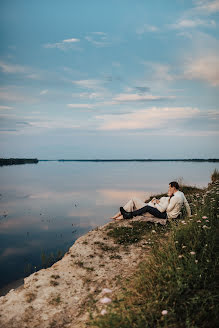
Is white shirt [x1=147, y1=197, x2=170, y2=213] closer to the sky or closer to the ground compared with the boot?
closer to the sky

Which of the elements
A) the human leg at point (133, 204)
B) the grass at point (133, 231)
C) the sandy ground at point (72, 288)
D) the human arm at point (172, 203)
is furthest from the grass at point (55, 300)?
the human leg at point (133, 204)

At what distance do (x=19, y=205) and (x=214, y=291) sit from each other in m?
18.8

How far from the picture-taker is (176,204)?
880cm

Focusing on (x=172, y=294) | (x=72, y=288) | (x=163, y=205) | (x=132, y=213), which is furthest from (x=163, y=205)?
(x=172, y=294)

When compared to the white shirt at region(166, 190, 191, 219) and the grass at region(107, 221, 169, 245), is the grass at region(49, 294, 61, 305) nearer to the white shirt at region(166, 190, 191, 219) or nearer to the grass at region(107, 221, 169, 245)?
the grass at region(107, 221, 169, 245)

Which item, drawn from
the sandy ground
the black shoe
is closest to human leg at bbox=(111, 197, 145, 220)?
the black shoe

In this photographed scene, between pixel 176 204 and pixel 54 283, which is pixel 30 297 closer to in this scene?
pixel 54 283

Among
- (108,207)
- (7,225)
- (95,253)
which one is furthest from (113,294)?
(108,207)

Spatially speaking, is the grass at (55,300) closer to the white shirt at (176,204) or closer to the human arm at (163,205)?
the white shirt at (176,204)

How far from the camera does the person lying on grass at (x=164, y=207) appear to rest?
8750mm

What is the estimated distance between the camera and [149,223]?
31.0 ft

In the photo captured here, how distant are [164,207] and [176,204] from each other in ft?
1.89

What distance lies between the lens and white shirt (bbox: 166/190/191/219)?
28.5 feet

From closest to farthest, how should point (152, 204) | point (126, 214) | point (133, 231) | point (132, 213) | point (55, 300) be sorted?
point (55, 300)
point (133, 231)
point (152, 204)
point (132, 213)
point (126, 214)
